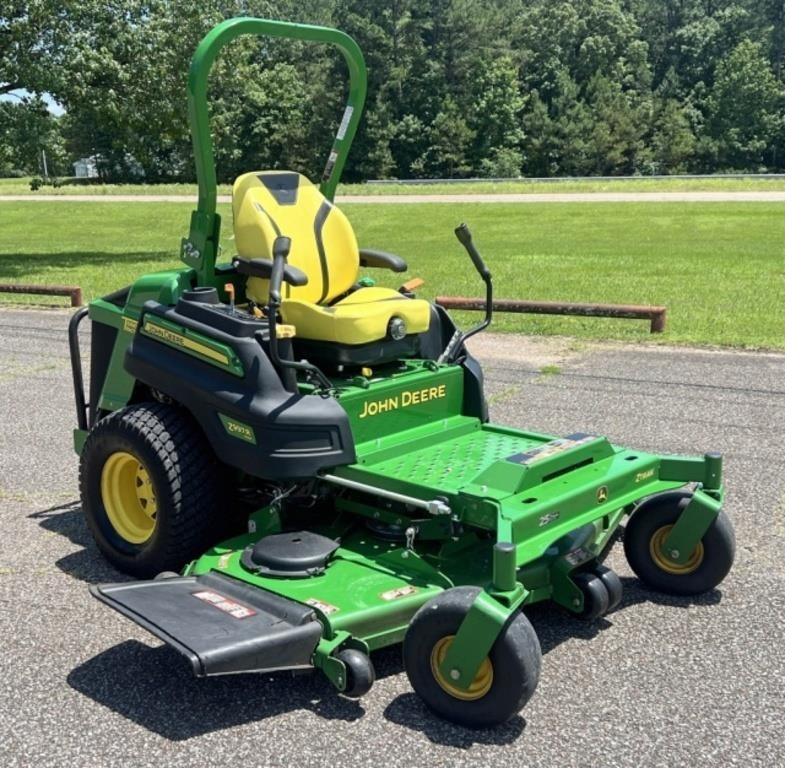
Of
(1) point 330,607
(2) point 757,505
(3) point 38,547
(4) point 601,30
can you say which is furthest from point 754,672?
(4) point 601,30

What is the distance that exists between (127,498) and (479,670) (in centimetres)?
191

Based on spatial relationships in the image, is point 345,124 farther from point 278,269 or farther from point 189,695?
point 189,695

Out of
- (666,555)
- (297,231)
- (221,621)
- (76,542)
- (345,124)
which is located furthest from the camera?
(345,124)

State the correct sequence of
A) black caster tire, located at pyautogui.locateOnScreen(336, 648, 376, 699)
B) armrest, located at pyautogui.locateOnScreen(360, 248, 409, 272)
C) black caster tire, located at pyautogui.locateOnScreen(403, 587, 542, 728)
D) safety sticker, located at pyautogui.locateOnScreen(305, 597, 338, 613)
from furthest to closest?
armrest, located at pyautogui.locateOnScreen(360, 248, 409, 272) → safety sticker, located at pyautogui.locateOnScreen(305, 597, 338, 613) → black caster tire, located at pyautogui.locateOnScreen(336, 648, 376, 699) → black caster tire, located at pyautogui.locateOnScreen(403, 587, 542, 728)

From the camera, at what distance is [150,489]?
4.09 meters

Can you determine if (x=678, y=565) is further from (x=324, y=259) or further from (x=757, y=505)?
(x=324, y=259)

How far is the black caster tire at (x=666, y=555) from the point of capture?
387 cm

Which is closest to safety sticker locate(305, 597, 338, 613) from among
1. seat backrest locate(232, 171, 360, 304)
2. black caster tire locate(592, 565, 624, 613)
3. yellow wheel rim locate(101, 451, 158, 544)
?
black caster tire locate(592, 565, 624, 613)

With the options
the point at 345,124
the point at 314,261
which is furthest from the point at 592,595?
the point at 345,124

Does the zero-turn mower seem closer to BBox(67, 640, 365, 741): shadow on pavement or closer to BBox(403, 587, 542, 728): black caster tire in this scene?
BBox(403, 587, 542, 728): black caster tire

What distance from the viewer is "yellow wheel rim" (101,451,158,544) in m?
4.18

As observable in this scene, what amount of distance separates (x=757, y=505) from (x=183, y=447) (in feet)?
9.38

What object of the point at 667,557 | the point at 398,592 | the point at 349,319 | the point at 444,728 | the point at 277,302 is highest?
the point at 277,302

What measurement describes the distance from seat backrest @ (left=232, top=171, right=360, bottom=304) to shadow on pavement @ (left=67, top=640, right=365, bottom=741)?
167cm
